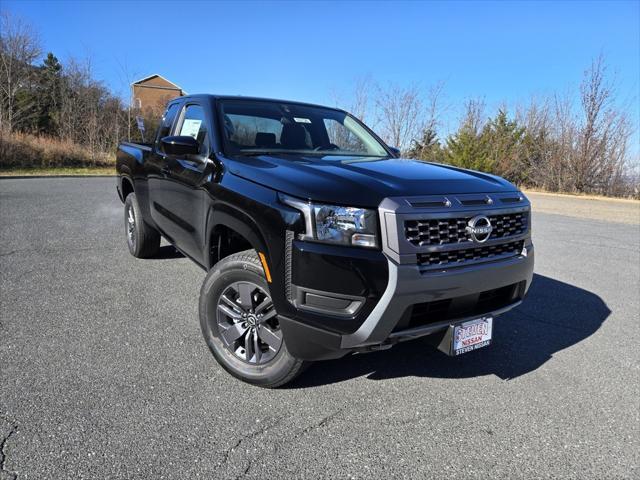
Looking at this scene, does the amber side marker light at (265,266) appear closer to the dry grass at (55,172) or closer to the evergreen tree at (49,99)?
the dry grass at (55,172)

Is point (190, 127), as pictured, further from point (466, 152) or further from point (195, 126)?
point (466, 152)

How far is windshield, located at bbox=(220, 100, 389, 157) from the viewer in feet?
11.0

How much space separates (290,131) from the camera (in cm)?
367

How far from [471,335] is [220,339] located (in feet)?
5.14

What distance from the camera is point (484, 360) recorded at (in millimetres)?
3238

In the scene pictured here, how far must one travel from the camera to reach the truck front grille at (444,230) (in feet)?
7.26

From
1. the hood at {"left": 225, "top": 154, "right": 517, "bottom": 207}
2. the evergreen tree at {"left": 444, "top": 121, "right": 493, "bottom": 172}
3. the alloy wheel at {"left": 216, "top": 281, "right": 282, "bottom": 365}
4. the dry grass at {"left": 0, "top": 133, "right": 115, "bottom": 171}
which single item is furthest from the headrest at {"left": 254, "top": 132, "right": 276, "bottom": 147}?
the evergreen tree at {"left": 444, "top": 121, "right": 493, "bottom": 172}

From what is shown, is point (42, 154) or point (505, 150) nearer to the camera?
point (42, 154)

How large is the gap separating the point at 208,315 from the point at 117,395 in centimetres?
70

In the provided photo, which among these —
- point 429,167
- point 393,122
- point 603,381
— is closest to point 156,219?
point 429,167

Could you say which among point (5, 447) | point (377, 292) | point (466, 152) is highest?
point (466, 152)

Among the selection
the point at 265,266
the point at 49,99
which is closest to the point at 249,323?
the point at 265,266

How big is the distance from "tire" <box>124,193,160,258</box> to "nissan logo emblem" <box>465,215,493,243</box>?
3.73 m

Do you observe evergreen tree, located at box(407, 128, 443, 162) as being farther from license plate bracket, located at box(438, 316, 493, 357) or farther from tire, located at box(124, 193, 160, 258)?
license plate bracket, located at box(438, 316, 493, 357)
